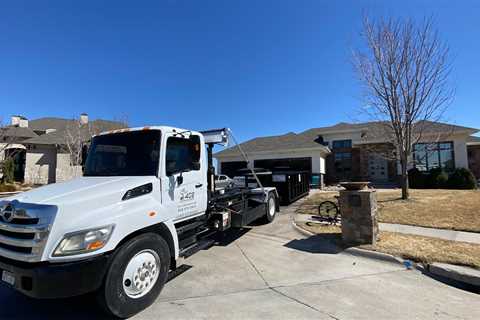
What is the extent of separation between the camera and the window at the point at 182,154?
4318 mm

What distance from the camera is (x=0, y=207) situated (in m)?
3.33

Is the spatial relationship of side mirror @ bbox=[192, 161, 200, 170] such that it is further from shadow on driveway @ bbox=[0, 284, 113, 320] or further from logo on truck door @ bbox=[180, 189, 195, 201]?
shadow on driveway @ bbox=[0, 284, 113, 320]

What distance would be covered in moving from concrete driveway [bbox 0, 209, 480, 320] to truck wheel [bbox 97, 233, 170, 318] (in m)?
0.22

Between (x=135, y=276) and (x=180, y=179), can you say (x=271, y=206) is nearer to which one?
(x=180, y=179)

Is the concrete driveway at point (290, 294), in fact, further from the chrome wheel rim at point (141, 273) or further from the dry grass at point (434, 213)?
the dry grass at point (434, 213)

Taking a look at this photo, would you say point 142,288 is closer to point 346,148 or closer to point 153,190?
point 153,190

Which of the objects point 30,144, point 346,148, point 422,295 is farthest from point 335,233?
point 30,144

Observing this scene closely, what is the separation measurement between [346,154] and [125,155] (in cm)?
2571

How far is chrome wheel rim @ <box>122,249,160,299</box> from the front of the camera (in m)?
3.36

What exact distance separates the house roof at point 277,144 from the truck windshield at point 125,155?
1997 centimetres

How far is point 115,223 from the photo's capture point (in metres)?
3.20

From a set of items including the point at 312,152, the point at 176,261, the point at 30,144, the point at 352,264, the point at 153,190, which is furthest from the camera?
the point at 30,144

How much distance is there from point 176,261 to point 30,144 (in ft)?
95.3

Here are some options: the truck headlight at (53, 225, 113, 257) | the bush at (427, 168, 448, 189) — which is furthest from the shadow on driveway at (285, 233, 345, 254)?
the bush at (427, 168, 448, 189)
